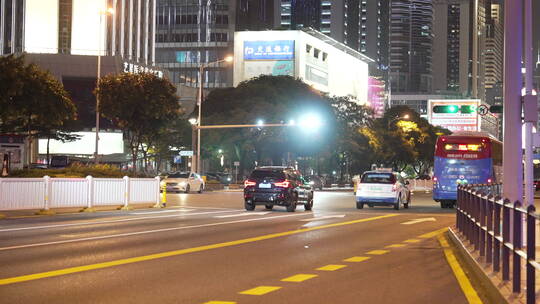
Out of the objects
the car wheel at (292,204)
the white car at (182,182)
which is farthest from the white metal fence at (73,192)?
the white car at (182,182)

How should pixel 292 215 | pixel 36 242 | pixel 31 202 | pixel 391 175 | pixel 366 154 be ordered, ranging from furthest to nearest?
pixel 366 154 → pixel 391 175 → pixel 292 215 → pixel 31 202 → pixel 36 242

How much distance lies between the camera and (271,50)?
136625mm

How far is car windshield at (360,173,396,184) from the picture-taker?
3597 centimetres

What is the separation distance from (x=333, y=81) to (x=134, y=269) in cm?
14214

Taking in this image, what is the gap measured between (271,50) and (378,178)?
4018 inches

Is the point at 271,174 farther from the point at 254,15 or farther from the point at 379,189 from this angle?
the point at 254,15

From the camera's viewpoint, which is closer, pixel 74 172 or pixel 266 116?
pixel 74 172

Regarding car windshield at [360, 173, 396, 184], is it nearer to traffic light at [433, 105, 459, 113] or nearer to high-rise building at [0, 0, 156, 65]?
traffic light at [433, 105, 459, 113]

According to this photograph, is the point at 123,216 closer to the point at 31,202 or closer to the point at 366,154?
the point at 31,202

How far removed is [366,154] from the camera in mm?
98625

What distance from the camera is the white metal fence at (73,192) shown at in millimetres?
26453

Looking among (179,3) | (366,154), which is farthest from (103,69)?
(179,3)

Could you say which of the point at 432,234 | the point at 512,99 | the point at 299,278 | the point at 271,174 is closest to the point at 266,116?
the point at 271,174

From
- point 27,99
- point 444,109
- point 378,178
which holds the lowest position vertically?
→ point 378,178
